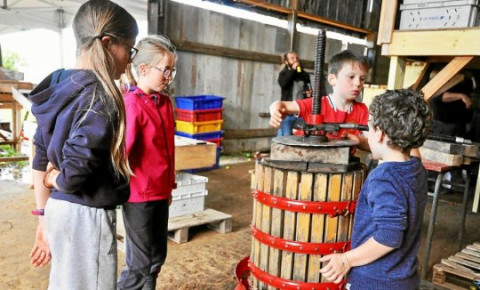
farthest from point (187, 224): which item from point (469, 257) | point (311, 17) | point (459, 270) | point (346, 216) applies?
point (311, 17)

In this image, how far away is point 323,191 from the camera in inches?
76.7

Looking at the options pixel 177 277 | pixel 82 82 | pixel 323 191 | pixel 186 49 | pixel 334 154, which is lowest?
pixel 177 277

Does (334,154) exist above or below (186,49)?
below

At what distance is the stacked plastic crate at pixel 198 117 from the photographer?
641 cm

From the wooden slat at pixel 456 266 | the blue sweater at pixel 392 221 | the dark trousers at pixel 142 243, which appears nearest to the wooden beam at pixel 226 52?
the dark trousers at pixel 142 243

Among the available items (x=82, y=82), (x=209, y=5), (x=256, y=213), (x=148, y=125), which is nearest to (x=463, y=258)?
(x=256, y=213)

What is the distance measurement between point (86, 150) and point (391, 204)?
1.12m

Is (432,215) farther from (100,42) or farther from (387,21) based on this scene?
(100,42)

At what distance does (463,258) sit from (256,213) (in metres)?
2.24

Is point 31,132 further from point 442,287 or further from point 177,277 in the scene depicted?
point 442,287

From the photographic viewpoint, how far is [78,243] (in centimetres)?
149

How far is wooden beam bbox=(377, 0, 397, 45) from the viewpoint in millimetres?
4379

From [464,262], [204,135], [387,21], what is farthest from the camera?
[204,135]

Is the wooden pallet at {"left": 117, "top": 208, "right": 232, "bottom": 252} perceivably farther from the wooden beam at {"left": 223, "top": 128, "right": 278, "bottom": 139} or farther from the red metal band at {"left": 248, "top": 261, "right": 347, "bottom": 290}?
the wooden beam at {"left": 223, "top": 128, "right": 278, "bottom": 139}
